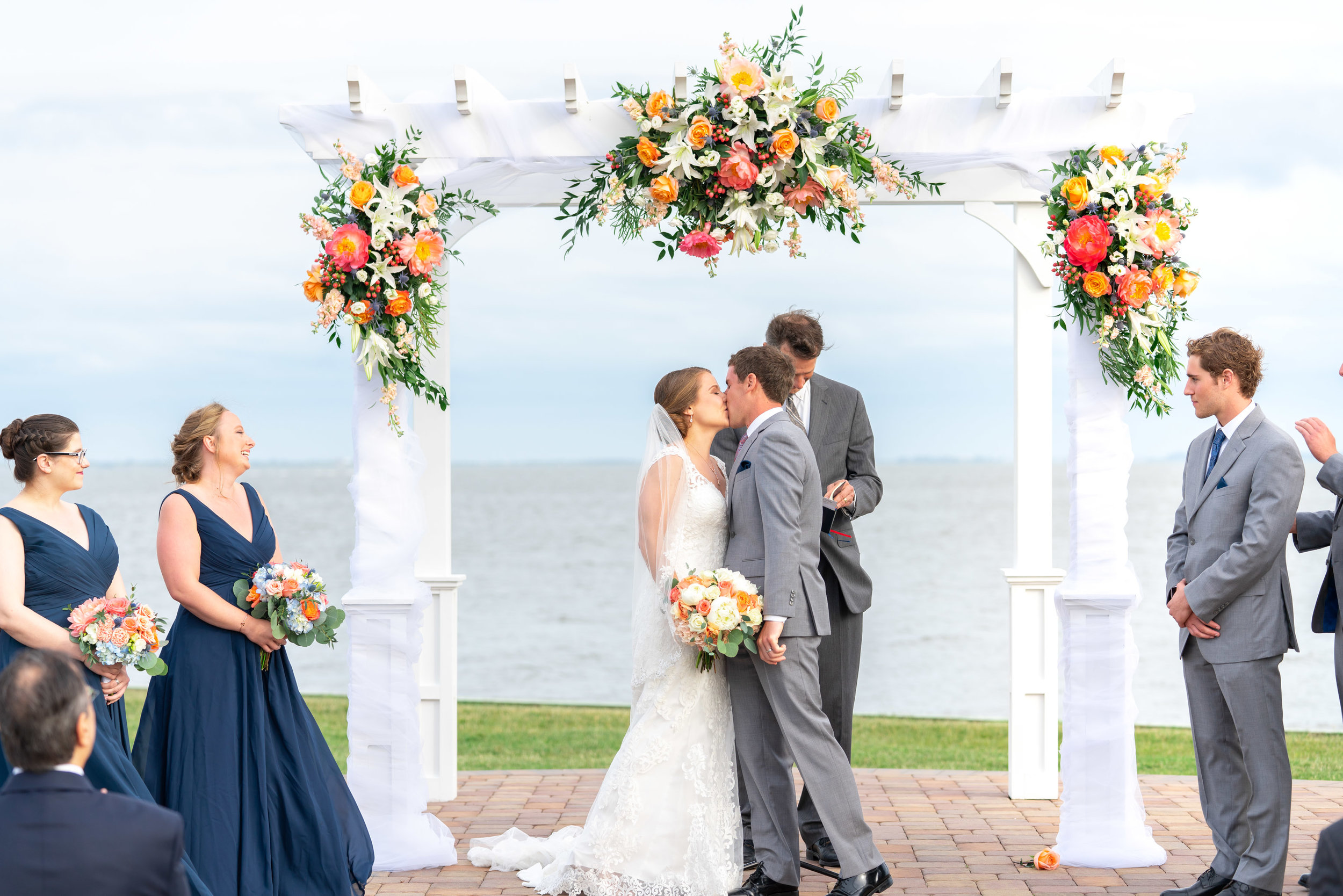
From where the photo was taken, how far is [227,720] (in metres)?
3.94

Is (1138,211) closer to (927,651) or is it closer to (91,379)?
(927,651)

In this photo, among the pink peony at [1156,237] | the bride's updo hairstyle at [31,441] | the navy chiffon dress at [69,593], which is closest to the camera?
the navy chiffon dress at [69,593]

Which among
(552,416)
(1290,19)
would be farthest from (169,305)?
(1290,19)

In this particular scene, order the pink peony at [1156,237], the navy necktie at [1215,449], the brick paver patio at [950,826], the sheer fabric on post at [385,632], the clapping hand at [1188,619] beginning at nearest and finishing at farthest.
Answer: the clapping hand at [1188,619]
the navy necktie at [1215,449]
the pink peony at [1156,237]
the brick paver patio at [950,826]
the sheer fabric on post at [385,632]

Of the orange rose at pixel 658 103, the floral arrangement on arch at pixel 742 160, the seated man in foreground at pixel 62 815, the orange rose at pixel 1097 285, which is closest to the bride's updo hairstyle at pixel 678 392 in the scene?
the floral arrangement on arch at pixel 742 160

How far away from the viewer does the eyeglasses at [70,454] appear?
3.74m

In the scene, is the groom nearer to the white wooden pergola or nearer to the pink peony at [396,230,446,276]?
the white wooden pergola

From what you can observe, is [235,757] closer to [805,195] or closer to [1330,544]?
[805,195]

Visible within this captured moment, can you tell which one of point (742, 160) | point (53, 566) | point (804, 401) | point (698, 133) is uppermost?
point (698, 133)

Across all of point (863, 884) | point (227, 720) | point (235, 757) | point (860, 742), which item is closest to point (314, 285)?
point (227, 720)

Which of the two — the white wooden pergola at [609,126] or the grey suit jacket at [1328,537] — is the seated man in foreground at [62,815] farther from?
the grey suit jacket at [1328,537]

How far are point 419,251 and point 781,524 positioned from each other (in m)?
1.75

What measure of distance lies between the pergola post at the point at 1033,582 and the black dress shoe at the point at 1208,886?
5.41ft

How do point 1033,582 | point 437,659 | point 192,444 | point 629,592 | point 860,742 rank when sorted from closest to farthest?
point 192,444 < point 437,659 < point 1033,582 < point 860,742 < point 629,592
